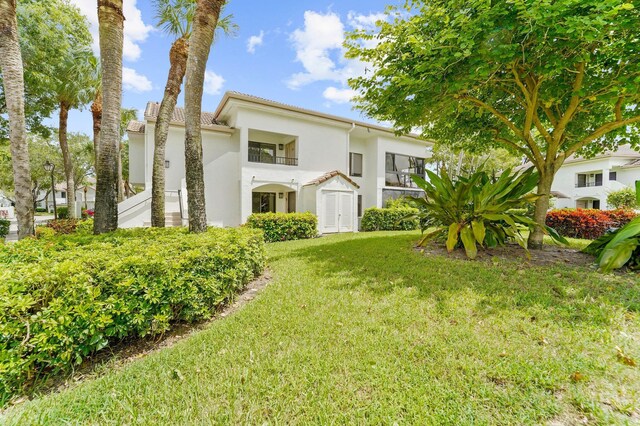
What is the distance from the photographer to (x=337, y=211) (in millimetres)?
14641

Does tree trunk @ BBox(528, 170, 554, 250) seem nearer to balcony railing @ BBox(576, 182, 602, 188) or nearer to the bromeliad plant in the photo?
the bromeliad plant

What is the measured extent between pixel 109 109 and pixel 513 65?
9.07m

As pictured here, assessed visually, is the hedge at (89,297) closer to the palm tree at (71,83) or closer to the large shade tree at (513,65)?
the large shade tree at (513,65)

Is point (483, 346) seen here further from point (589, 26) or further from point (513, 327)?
point (589, 26)

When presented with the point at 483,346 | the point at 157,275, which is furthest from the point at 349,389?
the point at 157,275

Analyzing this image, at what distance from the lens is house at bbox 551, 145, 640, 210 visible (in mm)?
24891

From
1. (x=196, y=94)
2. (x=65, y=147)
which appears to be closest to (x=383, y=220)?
(x=196, y=94)

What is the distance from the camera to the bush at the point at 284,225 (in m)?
11.5

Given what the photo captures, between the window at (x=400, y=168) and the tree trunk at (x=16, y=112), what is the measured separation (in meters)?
17.2

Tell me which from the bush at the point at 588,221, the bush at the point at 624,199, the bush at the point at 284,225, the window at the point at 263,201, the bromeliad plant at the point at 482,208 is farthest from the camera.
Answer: the bush at the point at 624,199

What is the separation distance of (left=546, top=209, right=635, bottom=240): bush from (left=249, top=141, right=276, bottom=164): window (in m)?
14.7

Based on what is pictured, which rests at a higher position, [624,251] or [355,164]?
[355,164]

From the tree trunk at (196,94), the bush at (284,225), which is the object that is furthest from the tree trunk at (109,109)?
the bush at (284,225)

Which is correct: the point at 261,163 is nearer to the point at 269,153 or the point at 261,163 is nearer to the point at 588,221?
the point at 269,153
